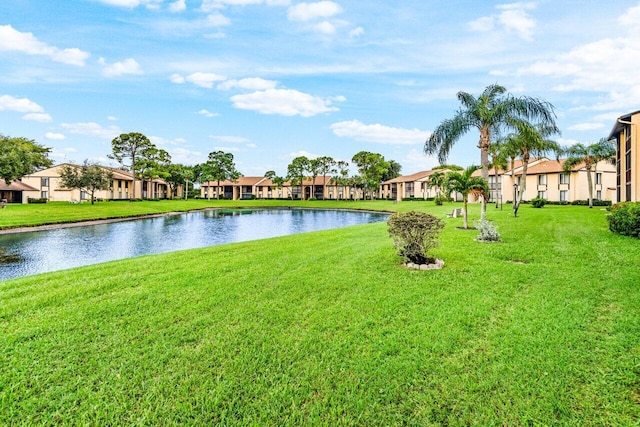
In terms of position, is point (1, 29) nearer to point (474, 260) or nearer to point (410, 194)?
Result: point (474, 260)

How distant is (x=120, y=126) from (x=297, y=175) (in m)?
33.6

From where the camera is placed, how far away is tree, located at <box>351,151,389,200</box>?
6212cm

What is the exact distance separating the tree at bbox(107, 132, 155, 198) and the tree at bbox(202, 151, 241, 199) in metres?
15.8

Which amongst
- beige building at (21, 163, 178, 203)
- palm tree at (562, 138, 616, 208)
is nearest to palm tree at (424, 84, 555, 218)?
palm tree at (562, 138, 616, 208)

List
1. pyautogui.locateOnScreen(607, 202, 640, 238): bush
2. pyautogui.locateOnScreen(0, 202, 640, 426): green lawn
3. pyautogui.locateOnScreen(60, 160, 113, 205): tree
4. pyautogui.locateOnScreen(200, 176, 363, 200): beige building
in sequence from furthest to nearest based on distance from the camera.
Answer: pyautogui.locateOnScreen(200, 176, 363, 200): beige building < pyautogui.locateOnScreen(60, 160, 113, 205): tree < pyautogui.locateOnScreen(607, 202, 640, 238): bush < pyautogui.locateOnScreen(0, 202, 640, 426): green lawn

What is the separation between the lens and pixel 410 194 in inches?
2549

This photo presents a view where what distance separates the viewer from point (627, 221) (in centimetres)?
1149

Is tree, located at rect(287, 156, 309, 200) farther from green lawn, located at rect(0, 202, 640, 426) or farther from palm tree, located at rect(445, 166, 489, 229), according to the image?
green lawn, located at rect(0, 202, 640, 426)

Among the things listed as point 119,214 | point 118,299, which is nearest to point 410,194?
point 119,214

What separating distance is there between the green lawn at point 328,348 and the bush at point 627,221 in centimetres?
535

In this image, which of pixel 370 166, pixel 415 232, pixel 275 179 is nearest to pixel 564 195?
pixel 370 166

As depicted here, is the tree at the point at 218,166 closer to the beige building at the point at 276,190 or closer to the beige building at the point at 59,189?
the beige building at the point at 276,190

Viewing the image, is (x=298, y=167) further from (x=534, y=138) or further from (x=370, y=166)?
(x=534, y=138)

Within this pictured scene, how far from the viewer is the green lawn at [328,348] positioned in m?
3.09
